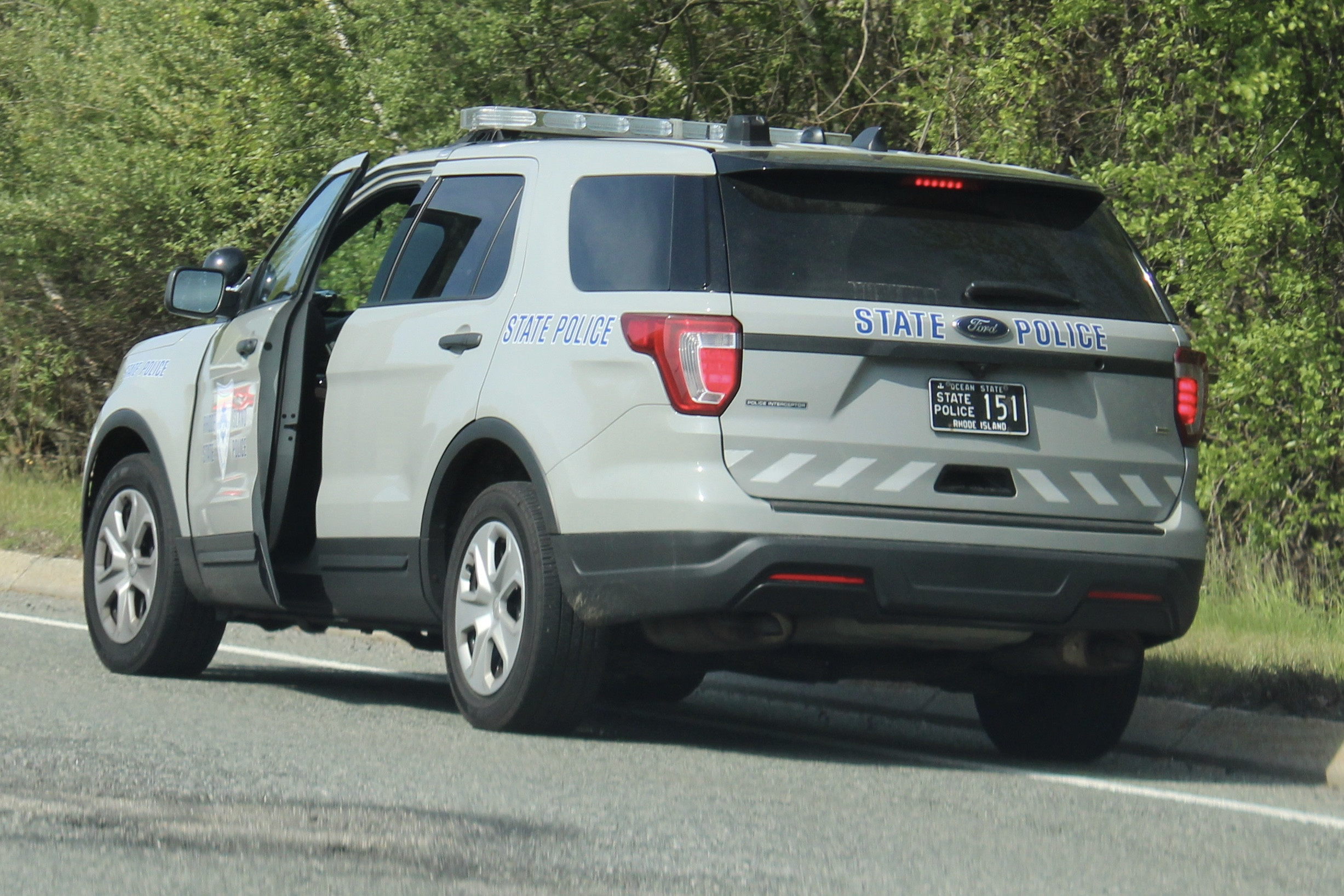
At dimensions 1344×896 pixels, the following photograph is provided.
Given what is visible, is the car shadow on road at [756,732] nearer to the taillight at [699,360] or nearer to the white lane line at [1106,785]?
the white lane line at [1106,785]

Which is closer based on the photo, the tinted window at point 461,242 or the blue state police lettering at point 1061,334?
the blue state police lettering at point 1061,334

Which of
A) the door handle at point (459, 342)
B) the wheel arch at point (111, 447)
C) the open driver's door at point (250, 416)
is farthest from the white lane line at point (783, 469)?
the wheel arch at point (111, 447)

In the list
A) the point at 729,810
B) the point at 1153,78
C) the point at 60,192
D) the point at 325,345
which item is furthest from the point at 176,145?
the point at 729,810

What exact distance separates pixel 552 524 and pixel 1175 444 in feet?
6.37

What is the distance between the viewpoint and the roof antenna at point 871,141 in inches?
279

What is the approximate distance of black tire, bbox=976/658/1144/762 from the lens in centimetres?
682

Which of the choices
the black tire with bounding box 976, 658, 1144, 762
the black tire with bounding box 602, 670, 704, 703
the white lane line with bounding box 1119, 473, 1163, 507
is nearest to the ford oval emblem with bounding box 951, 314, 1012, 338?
the white lane line with bounding box 1119, 473, 1163, 507

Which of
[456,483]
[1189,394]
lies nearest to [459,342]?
[456,483]

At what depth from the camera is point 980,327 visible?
6062mm

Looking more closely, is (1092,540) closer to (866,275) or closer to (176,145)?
(866,275)

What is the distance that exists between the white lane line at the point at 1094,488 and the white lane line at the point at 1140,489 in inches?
2.9

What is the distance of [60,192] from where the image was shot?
16.5m

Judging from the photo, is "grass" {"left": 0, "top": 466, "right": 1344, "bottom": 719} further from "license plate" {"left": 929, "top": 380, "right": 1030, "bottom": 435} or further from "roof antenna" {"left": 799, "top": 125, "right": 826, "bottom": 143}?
"roof antenna" {"left": 799, "top": 125, "right": 826, "bottom": 143}

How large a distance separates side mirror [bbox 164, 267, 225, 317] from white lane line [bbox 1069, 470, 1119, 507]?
369 centimetres
